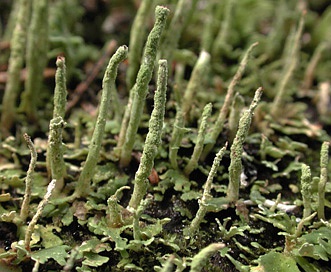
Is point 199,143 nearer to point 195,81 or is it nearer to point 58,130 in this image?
point 195,81

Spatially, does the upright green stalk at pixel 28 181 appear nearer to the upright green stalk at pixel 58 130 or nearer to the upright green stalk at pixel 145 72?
the upright green stalk at pixel 58 130

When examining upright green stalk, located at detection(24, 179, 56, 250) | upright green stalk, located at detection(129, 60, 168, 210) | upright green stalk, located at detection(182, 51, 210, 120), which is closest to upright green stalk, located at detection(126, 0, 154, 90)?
upright green stalk, located at detection(182, 51, 210, 120)

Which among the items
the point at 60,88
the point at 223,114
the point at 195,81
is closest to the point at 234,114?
the point at 223,114

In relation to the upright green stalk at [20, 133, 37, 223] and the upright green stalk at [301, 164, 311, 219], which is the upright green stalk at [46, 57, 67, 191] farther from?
the upright green stalk at [301, 164, 311, 219]

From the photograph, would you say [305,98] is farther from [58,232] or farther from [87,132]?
[58,232]

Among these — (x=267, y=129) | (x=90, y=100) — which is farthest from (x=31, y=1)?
(x=267, y=129)
